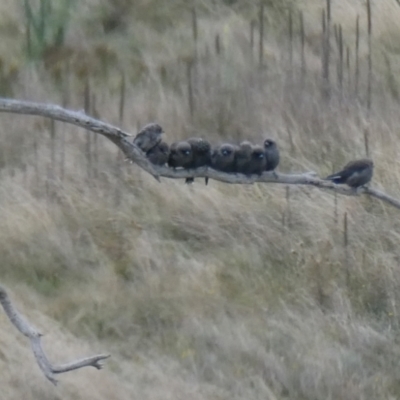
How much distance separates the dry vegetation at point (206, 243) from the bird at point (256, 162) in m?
1.56

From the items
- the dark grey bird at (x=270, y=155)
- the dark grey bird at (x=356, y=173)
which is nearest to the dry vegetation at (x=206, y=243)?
the dark grey bird at (x=356, y=173)

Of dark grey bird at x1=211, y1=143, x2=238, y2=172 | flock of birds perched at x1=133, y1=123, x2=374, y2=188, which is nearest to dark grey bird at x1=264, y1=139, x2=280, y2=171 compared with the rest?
flock of birds perched at x1=133, y1=123, x2=374, y2=188

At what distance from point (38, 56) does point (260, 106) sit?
205 cm

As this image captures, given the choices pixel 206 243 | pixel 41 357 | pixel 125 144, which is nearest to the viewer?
pixel 41 357

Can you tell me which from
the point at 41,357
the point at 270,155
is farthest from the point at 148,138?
the point at 41,357

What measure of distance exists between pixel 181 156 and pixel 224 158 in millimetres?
327

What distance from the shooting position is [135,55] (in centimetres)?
790

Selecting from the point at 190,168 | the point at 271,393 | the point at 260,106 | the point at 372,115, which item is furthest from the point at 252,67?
the point at 190,168

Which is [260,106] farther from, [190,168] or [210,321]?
[190,168]

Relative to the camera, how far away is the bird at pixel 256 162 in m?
3.40

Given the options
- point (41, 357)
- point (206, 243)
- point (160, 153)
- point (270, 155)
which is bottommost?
point (206, 243)

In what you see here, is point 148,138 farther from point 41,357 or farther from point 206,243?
point 206,243

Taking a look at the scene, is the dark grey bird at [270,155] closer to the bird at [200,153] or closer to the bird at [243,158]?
the bird at [243,158]

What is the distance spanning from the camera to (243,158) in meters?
3.40
